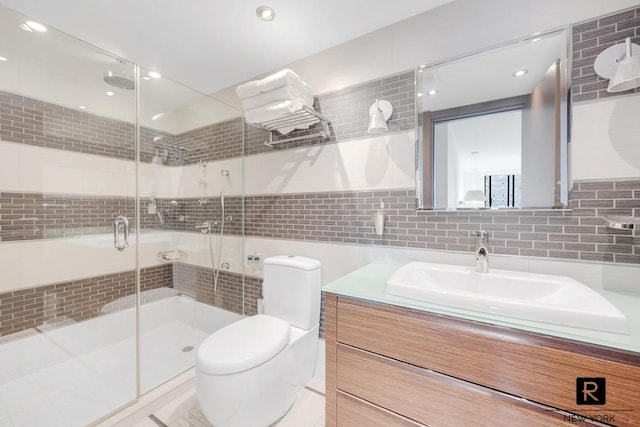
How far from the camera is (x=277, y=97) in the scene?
1.56 metres

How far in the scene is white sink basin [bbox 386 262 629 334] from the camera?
74 cm

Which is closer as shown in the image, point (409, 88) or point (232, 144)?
point (409, 88)

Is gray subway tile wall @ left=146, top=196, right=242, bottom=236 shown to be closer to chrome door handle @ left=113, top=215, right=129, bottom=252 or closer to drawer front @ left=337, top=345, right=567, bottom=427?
chrome door handle @ left=113, top=215, right=129, bottom=252

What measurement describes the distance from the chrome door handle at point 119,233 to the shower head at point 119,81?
94 centimetres

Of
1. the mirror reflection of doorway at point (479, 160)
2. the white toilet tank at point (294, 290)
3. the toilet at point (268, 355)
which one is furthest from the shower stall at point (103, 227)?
the mirror reflection of doorway at point (479, 160)

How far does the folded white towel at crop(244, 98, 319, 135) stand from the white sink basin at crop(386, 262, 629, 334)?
45.7 inches

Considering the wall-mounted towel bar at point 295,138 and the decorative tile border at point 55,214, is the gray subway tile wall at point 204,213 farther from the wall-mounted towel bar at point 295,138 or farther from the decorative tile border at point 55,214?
the wall-mounted towel bar at point 295,138

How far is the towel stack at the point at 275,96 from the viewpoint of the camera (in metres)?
1.52

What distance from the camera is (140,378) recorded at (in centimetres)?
158

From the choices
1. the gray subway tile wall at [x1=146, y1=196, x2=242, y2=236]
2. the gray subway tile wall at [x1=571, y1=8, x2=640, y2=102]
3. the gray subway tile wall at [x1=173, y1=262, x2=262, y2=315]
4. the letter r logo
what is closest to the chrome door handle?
the gray subway tile wall at [x1=146, y1=196, x2=242, y2=236]

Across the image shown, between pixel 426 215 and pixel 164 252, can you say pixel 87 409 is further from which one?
pixel 426 215

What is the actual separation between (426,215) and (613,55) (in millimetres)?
994

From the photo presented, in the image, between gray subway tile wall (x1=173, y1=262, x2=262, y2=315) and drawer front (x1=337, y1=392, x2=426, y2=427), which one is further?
gray subway tile wall (x1=173, y1=262, x2=262, y2=315)

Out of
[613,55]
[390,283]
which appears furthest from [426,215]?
[613,55]
